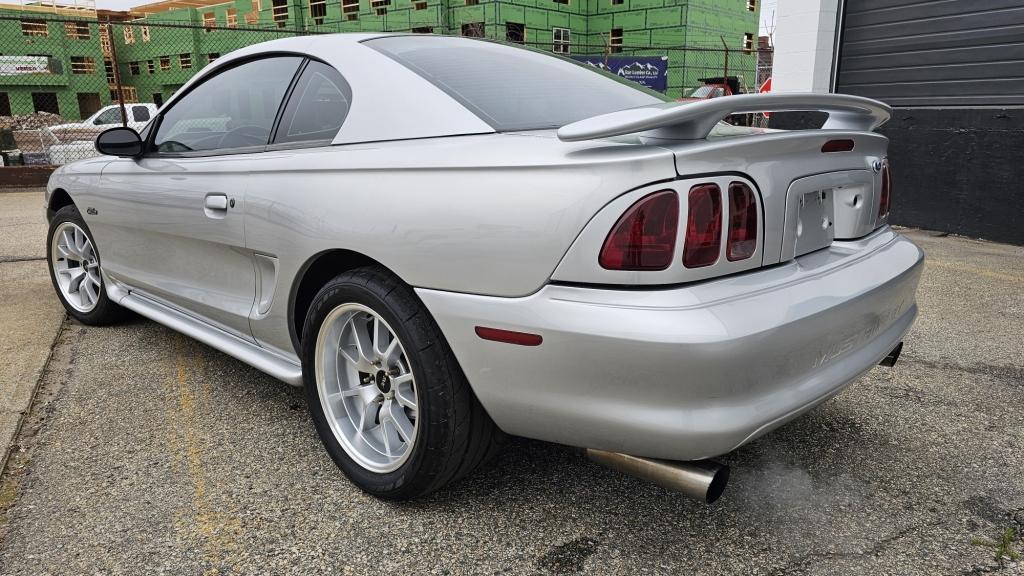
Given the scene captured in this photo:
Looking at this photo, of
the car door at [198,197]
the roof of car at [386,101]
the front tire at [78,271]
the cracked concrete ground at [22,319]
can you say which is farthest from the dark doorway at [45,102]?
the roof of car at [386,101]

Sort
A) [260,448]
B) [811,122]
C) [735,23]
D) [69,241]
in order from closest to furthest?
[260,448], [69,241], [811,122], [735,23]

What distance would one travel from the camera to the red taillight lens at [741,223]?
1856 mm

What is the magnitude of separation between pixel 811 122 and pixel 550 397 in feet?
23.8

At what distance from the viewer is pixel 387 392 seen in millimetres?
2426

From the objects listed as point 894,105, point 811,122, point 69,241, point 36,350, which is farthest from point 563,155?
point 894,105

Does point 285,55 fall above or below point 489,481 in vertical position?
above

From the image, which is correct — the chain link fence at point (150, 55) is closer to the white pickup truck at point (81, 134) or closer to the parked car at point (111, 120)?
the parked car at point (111, 120)

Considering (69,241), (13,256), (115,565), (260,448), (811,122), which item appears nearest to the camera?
(115,565)

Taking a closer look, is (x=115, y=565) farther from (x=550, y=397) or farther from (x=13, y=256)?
(x=13, y=256)

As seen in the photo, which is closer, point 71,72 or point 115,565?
point 115,565

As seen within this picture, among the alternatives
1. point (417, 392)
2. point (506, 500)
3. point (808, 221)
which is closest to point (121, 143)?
point (417, 392)

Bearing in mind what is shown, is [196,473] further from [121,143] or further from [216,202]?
[121,143]

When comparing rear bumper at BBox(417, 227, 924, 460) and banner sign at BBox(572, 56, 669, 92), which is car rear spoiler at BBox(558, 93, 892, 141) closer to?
rear bumper at BBox(417, 227, 924, 460)

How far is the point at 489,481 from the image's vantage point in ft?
8.23
